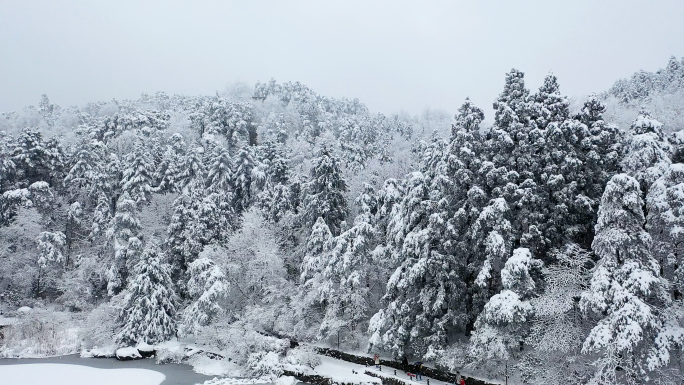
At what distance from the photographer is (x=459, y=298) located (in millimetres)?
28859

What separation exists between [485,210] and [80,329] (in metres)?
36.8

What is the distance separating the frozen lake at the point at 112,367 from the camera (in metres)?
31.4

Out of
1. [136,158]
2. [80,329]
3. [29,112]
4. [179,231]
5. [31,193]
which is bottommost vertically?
[80,329]

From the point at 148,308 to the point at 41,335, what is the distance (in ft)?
32.5

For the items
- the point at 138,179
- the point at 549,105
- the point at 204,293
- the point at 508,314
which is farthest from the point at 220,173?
the point at 508,314

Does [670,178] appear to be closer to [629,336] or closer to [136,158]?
[629,336]

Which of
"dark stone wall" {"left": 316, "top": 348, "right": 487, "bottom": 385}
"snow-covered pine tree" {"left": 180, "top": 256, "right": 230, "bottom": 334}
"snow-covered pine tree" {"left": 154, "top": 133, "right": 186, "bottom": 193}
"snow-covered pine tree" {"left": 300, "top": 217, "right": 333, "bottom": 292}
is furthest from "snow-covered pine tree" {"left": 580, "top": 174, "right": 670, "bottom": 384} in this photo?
"snow-covered pine tree" {"left": 154, "top": 133, "right": 186, "bottom": 193}

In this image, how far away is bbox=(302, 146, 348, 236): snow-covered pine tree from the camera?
4203 centimetres

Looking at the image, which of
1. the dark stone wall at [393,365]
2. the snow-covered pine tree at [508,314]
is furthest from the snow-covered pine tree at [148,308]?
the snow-covered pine tree at [508,314]

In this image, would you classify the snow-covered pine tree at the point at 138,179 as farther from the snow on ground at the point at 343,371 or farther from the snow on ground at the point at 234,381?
the snow on ground at the point at 343,371

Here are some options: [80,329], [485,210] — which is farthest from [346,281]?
[80,329]

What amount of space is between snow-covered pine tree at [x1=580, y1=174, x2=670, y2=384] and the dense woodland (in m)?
0.09

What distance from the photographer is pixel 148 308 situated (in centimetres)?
3950

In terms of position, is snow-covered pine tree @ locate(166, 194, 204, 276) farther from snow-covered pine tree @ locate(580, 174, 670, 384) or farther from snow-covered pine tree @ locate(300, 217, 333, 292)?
snow-covered pine tree @ locate(580, 174, 670, 384)
